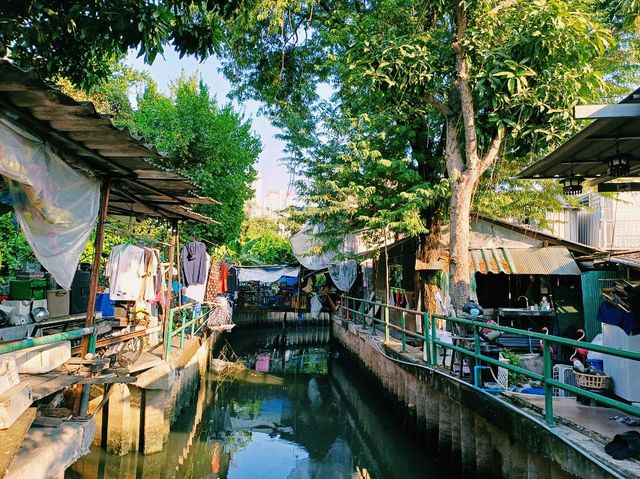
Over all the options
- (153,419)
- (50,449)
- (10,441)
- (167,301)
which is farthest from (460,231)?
(10,441)

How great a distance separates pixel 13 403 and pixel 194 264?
342 inches

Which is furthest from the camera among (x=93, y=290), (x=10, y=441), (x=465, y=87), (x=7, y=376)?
(x=465, y=87)

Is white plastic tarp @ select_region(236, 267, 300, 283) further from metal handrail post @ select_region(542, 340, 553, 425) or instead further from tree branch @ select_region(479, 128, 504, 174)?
metal handrail post @ select_region(542, 340, 553, 425)

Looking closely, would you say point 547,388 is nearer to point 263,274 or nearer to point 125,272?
point 125,272

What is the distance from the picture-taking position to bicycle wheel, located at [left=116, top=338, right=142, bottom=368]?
7.03 meters

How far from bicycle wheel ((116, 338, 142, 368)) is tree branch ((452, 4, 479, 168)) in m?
7.37

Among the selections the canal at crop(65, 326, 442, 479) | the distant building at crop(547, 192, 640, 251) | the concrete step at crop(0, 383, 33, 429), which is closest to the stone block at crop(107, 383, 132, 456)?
the canal at crop(65, 326, 442, 479)

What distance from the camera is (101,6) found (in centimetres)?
473

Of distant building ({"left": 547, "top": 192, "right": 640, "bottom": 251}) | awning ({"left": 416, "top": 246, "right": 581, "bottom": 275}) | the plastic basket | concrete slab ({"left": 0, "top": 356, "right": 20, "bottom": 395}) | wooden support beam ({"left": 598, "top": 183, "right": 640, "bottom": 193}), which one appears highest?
distant building ({"left": 547, "top": 192, "right": 640, "bottom": 251})

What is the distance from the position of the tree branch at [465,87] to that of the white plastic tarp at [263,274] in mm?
17046

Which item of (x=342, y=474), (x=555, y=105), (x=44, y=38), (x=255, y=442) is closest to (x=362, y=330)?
(x=255, y=442)

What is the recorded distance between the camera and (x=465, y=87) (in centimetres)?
955

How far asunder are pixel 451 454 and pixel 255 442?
4.52m

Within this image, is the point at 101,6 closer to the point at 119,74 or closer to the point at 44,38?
the point at 44,38
